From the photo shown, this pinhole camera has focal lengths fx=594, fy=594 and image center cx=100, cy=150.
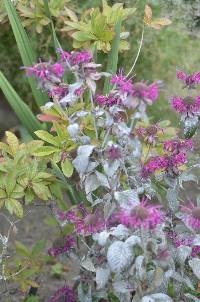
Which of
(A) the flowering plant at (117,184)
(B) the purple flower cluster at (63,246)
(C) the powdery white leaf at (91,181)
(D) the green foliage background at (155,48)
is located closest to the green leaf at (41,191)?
(A) the flowering plant at (117,184)

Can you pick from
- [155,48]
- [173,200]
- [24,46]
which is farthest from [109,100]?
[155,48]

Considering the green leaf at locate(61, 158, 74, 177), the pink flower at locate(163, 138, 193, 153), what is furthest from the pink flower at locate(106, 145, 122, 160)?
the green leaf at locate(61, 158, 74, 177)

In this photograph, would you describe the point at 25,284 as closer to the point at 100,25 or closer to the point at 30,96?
the point at 100,25

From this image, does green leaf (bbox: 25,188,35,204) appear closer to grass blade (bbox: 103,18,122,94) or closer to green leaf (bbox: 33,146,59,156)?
green leaf (bbox: 33,146,59,156)

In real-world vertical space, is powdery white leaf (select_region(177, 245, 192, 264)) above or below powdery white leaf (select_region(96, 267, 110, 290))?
above

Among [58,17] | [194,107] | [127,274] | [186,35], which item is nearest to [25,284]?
[127,274]

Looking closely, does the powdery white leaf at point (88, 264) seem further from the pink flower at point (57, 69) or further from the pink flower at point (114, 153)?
the pink flower at point (57, 69)

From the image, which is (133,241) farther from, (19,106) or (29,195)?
(19,106)

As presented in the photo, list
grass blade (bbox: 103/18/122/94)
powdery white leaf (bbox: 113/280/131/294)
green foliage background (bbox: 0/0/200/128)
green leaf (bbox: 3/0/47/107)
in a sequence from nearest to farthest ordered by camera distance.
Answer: powdery white leaf (bbox: 113/280/131/294), grass blade (bbox: 103/18/122/94), green leaf (bbox: 3/0/47/107), green foliage background (bbox: 0/0/200/128)
